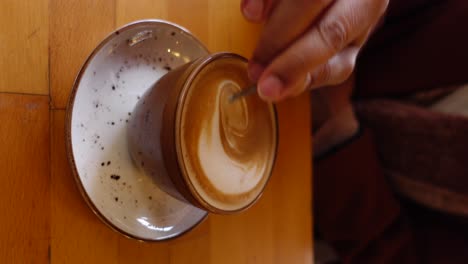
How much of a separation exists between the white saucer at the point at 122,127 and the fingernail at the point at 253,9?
0.24 feet

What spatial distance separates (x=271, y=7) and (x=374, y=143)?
23.0 inches

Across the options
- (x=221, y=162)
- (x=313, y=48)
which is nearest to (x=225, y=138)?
(x=221, y=162)

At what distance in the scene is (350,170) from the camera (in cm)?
86

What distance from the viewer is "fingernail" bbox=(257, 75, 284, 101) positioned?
1.35 feet

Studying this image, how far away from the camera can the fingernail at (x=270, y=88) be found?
0.41 m

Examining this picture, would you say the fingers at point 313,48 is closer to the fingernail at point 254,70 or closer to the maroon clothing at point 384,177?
the fingernail at point 254,70

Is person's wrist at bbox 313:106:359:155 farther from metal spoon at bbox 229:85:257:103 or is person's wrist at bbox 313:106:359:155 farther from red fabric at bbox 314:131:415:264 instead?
metal spoon at bbox 229:85:257:103

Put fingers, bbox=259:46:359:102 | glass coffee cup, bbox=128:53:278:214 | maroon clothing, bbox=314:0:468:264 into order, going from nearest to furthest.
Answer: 1. glass coffee cup, bbox=128:53:278:214
2. fingers, bbox=259:46:359:102
3. maroon clothing, bbox=314:0:468:264

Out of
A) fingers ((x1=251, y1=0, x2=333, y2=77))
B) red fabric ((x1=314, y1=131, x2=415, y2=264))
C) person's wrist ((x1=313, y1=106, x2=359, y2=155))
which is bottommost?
red fabric ((x1=314, y1=131, x2=415, y2=264))

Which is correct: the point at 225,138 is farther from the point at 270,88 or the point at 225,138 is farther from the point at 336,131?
the point at 336,131

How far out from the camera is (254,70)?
448 mm

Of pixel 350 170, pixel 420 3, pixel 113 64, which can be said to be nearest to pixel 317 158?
pixel 350 170

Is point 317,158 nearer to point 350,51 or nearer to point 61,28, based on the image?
point 350,51

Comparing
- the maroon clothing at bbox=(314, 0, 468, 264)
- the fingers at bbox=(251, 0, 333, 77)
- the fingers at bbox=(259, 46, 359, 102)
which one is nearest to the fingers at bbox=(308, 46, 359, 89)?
the fingers at bbox=(259, 46, 359, 102)
